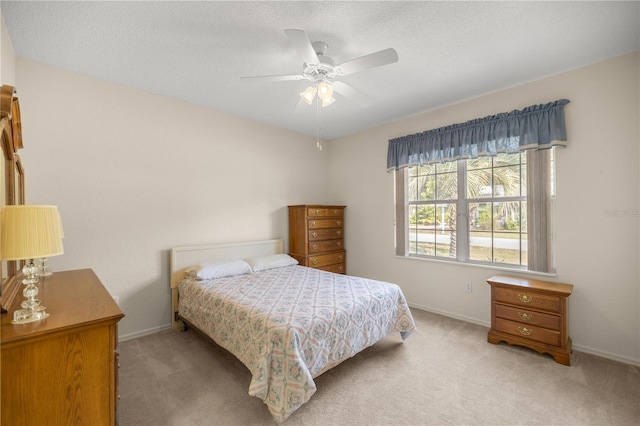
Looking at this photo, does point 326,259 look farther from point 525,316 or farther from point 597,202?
point 597,202

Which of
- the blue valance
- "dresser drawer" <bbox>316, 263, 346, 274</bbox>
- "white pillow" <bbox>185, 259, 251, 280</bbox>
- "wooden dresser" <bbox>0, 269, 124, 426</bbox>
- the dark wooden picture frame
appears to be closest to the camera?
"wooden dresser" <bbox>0, 269, 124, 426</bbox>

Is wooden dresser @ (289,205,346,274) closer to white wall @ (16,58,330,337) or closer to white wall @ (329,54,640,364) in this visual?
white wall @ (16,58,330,337)

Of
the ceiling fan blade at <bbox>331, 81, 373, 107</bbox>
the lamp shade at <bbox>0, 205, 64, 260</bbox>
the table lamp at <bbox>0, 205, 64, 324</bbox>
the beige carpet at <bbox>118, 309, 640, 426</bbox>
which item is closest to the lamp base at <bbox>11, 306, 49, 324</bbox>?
the table lamp at <bbox>0, 205, 64, 324</bbox>

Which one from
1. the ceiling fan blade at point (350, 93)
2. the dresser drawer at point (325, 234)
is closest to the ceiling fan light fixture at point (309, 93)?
the ceiling fan blade at point (350, 93)

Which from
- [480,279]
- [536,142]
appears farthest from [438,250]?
[536,142]

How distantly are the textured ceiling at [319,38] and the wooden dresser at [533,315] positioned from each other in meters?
2.01

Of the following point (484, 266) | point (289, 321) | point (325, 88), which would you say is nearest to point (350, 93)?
point (325, 88)

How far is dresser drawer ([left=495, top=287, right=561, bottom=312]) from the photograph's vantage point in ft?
8.11

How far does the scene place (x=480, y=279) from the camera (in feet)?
10.6

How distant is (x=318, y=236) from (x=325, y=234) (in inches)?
5.9

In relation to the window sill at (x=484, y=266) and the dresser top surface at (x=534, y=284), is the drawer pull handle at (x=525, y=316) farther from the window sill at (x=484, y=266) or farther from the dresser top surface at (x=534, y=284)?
the window sill at (x=484, y=266)

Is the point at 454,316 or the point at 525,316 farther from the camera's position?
the point at 454,316

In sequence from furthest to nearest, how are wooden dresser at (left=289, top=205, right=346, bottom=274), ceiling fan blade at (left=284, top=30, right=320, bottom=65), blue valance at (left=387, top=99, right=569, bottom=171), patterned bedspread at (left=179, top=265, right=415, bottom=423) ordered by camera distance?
1. wooden dresser at (left=289, top=205, right=346, bottom=274)
2. blue valance at (left=387, top=99, right=569, bottom=171)
3. patterned bedspread at (left=179, top=265, right=415, bottom=423)
4. ceiling fan blade at (left=284, top=30, right=320, bottom=65)

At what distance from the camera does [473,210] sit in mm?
3391
